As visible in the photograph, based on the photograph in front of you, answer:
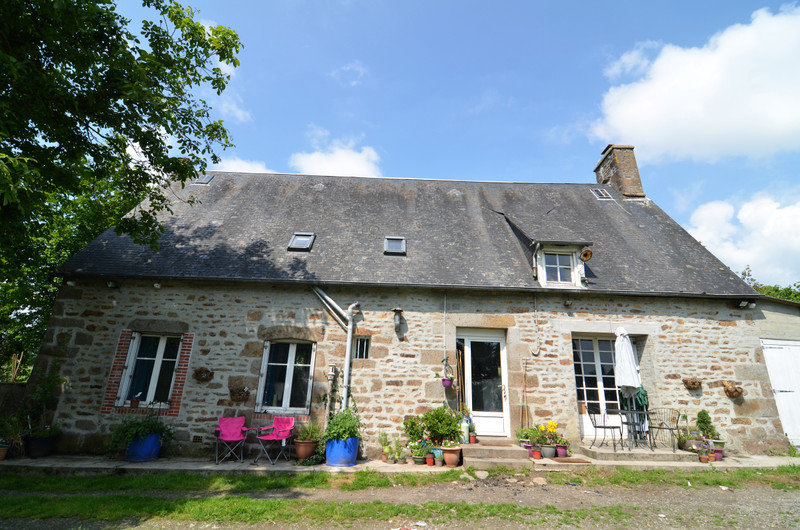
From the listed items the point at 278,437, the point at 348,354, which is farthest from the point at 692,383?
the point at 278,437

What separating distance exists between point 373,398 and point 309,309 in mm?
2172

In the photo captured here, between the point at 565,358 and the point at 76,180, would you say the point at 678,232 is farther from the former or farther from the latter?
the point at 76,180

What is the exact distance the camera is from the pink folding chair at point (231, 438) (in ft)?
21.6

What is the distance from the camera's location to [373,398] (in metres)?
7.22

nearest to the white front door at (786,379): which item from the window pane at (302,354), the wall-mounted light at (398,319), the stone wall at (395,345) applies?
the stone wall at (395,345)

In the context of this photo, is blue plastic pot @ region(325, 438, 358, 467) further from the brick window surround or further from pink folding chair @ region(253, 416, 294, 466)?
the brick window surround

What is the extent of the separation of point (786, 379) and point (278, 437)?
10.3 m

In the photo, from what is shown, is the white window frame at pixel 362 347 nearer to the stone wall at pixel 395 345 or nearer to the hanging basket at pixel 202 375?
the stone wall at pixel 395 345

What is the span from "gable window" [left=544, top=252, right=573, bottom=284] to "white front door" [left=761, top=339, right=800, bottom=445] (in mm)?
4289

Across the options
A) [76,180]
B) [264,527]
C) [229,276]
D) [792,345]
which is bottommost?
[264,527]

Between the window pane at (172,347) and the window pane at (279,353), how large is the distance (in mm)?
1855

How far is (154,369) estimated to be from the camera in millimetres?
7484

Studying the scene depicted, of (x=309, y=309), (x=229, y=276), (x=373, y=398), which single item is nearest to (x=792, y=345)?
(x=373, y=398)

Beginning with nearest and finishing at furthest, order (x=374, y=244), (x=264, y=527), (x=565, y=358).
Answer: (x=264, y=527) → (x=565, y=358) → (x=374, y=244)
